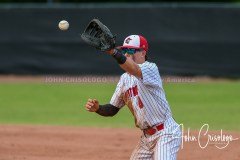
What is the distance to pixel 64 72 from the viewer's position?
2105 cm

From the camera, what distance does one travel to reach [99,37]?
6.71m

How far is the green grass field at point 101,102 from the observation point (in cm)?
1419

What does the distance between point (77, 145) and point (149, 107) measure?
13.1 feet

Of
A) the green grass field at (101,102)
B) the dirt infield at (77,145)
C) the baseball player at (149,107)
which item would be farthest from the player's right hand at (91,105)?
Answer: the green grass field at (101,102)

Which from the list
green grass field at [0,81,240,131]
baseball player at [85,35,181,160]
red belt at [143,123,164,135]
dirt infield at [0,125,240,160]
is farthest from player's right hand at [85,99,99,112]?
green grass field at [0,81,240,131]

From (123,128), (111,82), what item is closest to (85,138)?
(123,128)

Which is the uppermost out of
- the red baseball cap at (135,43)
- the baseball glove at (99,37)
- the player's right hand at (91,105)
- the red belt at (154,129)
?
the red baseball cap at (135,43)

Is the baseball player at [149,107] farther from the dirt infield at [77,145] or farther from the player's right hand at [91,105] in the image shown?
the dirt infield at [77,145]

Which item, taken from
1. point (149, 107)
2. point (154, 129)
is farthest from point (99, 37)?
point (154, 129)

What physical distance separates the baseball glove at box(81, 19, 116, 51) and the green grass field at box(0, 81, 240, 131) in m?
6.55

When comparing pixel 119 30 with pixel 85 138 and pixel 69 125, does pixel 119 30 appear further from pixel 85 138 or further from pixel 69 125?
pixel 85 138

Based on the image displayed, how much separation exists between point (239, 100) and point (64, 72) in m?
6.41

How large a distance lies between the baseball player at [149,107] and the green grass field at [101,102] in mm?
5540

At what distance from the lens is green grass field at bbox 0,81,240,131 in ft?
46.5
